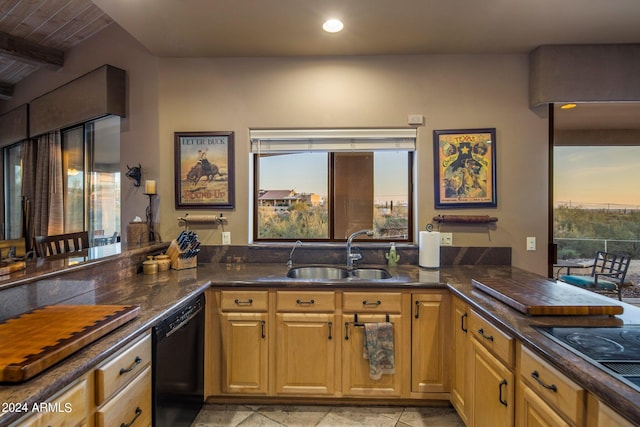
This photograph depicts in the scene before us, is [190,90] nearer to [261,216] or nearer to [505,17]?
[261,216]

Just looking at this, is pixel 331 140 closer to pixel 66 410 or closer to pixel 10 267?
pixel 10 267

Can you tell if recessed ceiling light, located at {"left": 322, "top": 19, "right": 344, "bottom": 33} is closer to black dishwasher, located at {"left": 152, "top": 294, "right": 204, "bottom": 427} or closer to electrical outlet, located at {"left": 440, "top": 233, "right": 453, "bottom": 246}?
electrical outlet, located at {"left": 440, "top": 233, "right": 453, "bottom": 246}

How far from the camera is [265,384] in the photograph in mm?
2080

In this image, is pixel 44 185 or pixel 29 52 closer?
pixel 29 52

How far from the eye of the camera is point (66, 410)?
0.94m

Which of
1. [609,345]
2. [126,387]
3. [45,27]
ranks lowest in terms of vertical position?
[126,387]

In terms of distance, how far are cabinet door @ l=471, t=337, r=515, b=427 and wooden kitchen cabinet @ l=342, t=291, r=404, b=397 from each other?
455 mm

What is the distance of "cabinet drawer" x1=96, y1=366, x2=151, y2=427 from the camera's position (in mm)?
1102

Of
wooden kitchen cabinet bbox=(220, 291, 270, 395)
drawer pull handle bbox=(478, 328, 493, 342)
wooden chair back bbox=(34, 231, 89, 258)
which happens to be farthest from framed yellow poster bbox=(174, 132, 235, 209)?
drawer pull handle bbox=(478, 328, 493, 342)

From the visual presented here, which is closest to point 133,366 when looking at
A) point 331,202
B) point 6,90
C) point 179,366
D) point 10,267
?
point 179,366

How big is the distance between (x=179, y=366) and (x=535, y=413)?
168 cm

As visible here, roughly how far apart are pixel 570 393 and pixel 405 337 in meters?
1.14

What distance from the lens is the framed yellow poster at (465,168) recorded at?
2.57 meters

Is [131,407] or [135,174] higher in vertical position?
[135,174]
